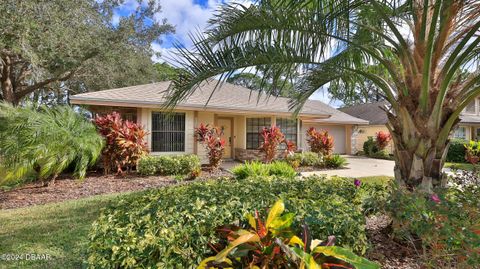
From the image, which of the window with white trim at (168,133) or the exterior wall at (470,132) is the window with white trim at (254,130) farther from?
the exterior wall at (470,132)

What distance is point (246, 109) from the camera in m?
12.5

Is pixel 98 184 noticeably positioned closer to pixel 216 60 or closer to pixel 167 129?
pixel 167 129

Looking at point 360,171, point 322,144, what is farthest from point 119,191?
point 322,144

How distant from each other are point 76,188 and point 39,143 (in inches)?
70.0

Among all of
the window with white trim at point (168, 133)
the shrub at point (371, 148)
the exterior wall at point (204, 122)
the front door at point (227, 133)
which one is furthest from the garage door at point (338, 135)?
the window with white trim at point (168, 133)

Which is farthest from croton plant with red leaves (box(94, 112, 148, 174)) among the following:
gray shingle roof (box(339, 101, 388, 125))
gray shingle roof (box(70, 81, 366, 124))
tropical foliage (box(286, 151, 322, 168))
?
gray shingle roof (box(339, 101, 388, 125))

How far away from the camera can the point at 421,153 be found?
3801 millimetres

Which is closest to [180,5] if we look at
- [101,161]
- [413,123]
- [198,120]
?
[198,120]

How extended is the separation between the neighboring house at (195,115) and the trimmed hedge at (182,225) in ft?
19.1

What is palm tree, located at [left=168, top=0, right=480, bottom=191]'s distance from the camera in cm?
370

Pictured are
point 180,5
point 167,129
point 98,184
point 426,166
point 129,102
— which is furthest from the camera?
point 167,129

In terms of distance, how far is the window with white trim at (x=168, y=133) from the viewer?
11.7 meters

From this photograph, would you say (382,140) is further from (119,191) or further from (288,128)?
(119,191)

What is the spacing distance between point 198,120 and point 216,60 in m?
8.91
